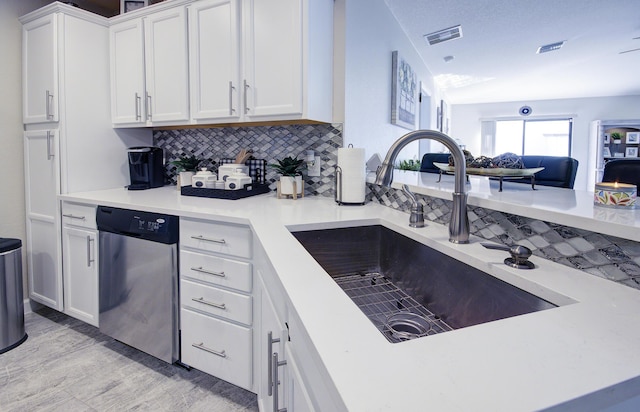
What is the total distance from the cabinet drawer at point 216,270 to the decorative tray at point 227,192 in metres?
0.45

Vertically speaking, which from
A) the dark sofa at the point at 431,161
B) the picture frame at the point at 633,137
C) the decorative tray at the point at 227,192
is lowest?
the decorative tray at the point at 227,192

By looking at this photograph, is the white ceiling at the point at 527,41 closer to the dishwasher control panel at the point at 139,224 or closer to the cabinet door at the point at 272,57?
the cabinet door at the point at 272,57

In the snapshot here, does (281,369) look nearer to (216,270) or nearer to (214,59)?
(216,270)

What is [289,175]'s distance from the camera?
7.25ft

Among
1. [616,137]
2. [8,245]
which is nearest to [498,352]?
[8,245]

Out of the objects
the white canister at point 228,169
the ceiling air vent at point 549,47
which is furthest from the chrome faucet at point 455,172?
the ceiling air vent at point 549,47

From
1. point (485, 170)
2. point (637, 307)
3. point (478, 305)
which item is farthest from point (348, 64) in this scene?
point (637, 307)

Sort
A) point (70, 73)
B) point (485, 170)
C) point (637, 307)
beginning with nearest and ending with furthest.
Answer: point (637, 307) < point (485, 170) < point (70, 73)

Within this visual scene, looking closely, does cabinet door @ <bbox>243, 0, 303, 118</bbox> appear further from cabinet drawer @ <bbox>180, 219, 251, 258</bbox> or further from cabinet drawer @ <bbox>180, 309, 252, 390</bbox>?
cabinet drawer @ <bbox>180, 309, 252, 390</bbox>

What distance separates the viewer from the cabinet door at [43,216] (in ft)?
7.84

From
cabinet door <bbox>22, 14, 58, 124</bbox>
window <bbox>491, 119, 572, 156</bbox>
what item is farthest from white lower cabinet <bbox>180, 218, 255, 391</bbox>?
window <bbox>491, 119, 572, 156</bbox>

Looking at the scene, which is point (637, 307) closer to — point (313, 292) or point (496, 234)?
point (496, 234)

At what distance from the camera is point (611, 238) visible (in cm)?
81

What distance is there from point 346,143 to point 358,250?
0.90m
